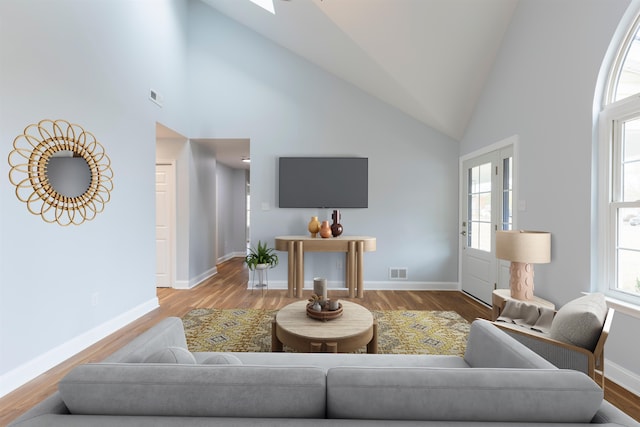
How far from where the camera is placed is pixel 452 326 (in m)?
3.16

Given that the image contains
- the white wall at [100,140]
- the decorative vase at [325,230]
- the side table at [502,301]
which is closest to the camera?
the white wall at [100,140]

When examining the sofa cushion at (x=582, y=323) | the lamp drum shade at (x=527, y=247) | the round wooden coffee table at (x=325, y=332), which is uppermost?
the lamp drum shade at (x=527, y=247)

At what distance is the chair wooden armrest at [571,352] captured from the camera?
1.56 meters

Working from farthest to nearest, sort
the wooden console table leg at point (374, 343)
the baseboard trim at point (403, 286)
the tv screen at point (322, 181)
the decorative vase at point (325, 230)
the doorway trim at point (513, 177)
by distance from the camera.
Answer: the baseboard trim at point (403, 286) < the tv screen at point (322, 181) < the decorative vase at point (325, 230) < the doorway trim at point (513, 177) < the wooden console table leg at point (374, 343)

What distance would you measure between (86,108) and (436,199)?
4301mm

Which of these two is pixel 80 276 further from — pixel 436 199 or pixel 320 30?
Answer: pixel 436 199

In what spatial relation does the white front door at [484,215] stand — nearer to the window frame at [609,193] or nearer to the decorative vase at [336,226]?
the window frame at [609,193]

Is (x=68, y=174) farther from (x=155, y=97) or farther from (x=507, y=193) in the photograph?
(x=507, y=193)

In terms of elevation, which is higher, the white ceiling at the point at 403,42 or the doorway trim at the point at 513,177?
the white ceiling at the point at 403,42

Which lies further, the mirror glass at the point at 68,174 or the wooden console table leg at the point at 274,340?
the mirror glass at the point at 68,174

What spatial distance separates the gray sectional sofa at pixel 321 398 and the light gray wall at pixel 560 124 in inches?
71.6

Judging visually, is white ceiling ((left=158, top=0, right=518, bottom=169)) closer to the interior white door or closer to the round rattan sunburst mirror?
the interior white door

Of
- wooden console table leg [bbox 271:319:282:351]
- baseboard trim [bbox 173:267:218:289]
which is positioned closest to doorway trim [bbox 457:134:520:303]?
wooden console table leg [bbox 271:319:282:351]

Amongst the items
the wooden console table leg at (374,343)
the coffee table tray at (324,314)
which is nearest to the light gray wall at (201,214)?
the coffee table tray at (324,314)
